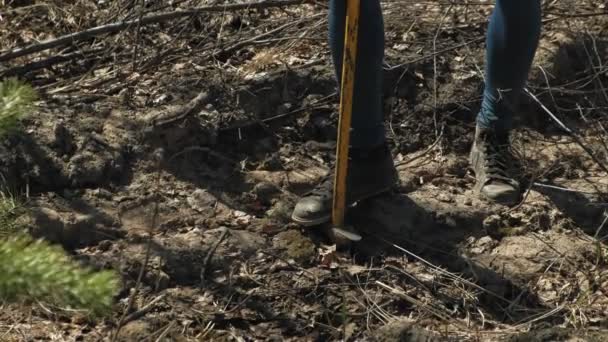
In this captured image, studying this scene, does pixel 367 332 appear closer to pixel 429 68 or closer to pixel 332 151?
pixel 332 151

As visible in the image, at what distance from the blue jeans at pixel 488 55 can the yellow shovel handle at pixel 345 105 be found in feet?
0.30

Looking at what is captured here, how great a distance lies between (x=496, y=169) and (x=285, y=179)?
Answer: 31.0 inches

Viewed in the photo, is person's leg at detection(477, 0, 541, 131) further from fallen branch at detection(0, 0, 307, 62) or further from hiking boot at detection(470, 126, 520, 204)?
fallen branch at detection(0, 0, 307, 62)

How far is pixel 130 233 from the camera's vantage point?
3.31m

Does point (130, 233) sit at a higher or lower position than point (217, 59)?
lower

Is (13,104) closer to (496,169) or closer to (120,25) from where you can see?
(496,169)

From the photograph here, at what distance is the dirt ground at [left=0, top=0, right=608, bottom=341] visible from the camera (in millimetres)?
3031

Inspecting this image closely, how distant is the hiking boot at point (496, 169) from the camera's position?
3.52 m

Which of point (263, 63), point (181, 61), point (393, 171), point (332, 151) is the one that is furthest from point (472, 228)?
point (181, 61)

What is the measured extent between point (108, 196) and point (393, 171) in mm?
1026

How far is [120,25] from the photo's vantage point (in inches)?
164

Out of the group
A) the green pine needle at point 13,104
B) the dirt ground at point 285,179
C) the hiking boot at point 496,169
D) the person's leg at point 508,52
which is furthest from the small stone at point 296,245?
the green pine needle at point 13,104

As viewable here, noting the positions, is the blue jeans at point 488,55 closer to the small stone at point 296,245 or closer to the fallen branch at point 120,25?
the small stone at point 296,245

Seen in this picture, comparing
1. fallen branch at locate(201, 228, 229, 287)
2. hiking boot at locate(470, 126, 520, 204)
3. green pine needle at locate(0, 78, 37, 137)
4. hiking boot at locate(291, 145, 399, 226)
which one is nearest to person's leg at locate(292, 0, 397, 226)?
hiking boot at locate(291, 145, 399, 226)
